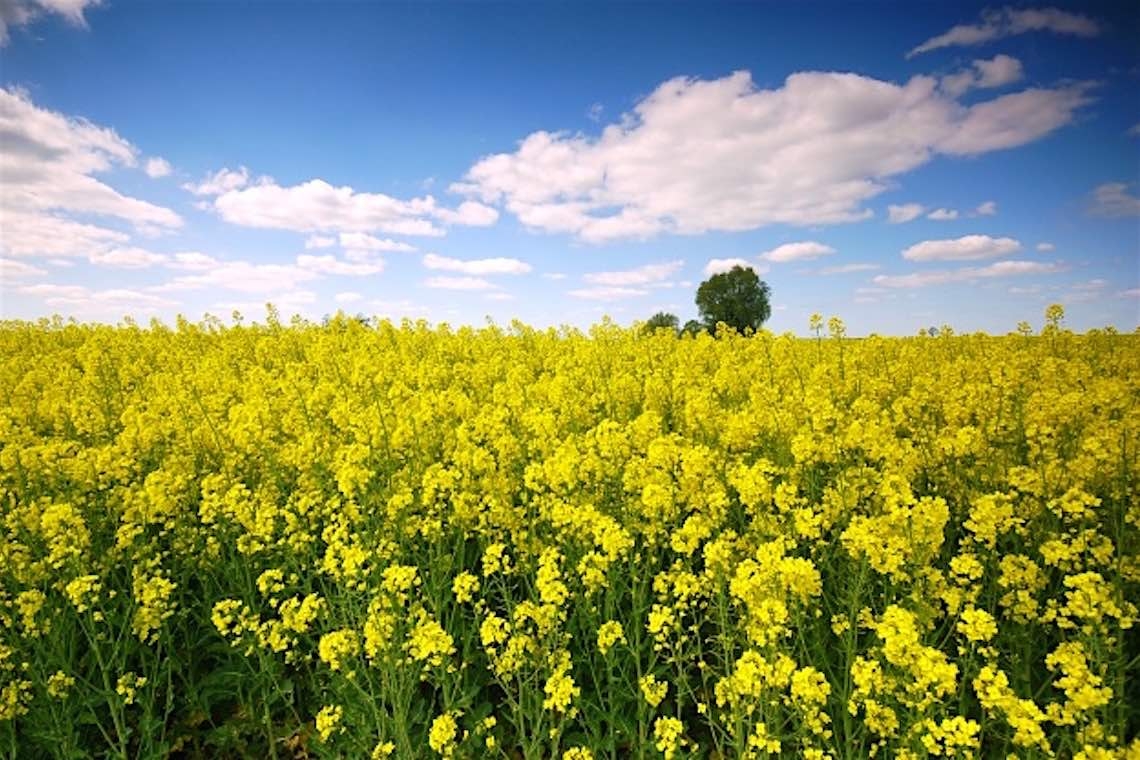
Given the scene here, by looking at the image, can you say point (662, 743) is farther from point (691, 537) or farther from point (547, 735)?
point (691, 537)

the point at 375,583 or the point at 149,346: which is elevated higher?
the point at 149,346

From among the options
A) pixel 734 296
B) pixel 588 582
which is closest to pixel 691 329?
pixel 588 582

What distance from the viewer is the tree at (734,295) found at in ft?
192

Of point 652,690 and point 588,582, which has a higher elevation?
point 588,582

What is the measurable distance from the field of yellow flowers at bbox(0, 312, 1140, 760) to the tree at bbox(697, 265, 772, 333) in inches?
2084

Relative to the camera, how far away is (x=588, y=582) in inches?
140

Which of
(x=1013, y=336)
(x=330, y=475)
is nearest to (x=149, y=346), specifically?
(x=330, y=475)

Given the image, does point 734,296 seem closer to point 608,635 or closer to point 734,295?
point 734,295

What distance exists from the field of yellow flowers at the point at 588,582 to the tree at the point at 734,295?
52.9 m

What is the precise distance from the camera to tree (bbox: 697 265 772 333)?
5859 centimetres

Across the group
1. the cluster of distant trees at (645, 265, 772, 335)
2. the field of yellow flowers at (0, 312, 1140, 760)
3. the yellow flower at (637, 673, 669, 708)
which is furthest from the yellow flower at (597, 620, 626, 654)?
the cluster of distant trees at (645, 265, 772, 335)

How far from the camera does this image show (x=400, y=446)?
215 inches

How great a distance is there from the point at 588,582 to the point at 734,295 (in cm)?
6098

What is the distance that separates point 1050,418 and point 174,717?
21.8 ft
